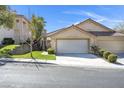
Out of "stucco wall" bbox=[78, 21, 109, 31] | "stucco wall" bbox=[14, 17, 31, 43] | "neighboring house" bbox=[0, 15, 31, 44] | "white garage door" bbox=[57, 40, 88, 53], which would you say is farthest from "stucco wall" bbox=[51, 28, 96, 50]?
"stucco wall" bbox=[14, 17, 31, 43]

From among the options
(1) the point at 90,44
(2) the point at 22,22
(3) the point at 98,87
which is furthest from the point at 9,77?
(2) the point at 22,22

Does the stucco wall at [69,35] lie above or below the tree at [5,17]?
below

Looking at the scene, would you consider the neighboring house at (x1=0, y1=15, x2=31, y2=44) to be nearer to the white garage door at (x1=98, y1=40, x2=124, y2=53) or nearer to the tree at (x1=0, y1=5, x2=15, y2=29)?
the tree at (x1=0, y1=5, x2=15, y2=29)

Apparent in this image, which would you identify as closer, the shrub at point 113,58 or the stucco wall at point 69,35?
the shrub at point 113,58

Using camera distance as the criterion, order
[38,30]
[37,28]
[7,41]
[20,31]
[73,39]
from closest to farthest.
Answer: [73,39], [7,41], [37,28], [38,30], [20,31]

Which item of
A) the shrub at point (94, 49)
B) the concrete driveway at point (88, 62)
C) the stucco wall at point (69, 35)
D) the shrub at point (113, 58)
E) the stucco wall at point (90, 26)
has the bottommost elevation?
the concrete driveway at point (88, 62)

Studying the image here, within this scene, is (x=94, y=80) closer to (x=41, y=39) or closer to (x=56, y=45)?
(x=56, y=45)

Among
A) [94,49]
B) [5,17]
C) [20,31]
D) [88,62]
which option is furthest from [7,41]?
[88,62]

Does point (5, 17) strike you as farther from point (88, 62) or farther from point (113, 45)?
point (113, 45)

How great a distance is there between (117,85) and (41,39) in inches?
1081

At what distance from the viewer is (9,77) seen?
11.9 metres

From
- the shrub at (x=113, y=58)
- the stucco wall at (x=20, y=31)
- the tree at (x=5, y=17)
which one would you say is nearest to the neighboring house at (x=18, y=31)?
the stucco wall at (x=20, y=31)

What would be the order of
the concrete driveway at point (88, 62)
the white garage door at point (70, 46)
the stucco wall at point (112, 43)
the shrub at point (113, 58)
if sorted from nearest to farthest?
the concrete driveway at point (88, 62) → the shrub at point (113, 58) → the white garage door at point (70, 46) → the stucco wall at point (112, 43)

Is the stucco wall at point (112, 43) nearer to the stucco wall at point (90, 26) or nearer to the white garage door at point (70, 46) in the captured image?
the white garage door at point (70, 46)
